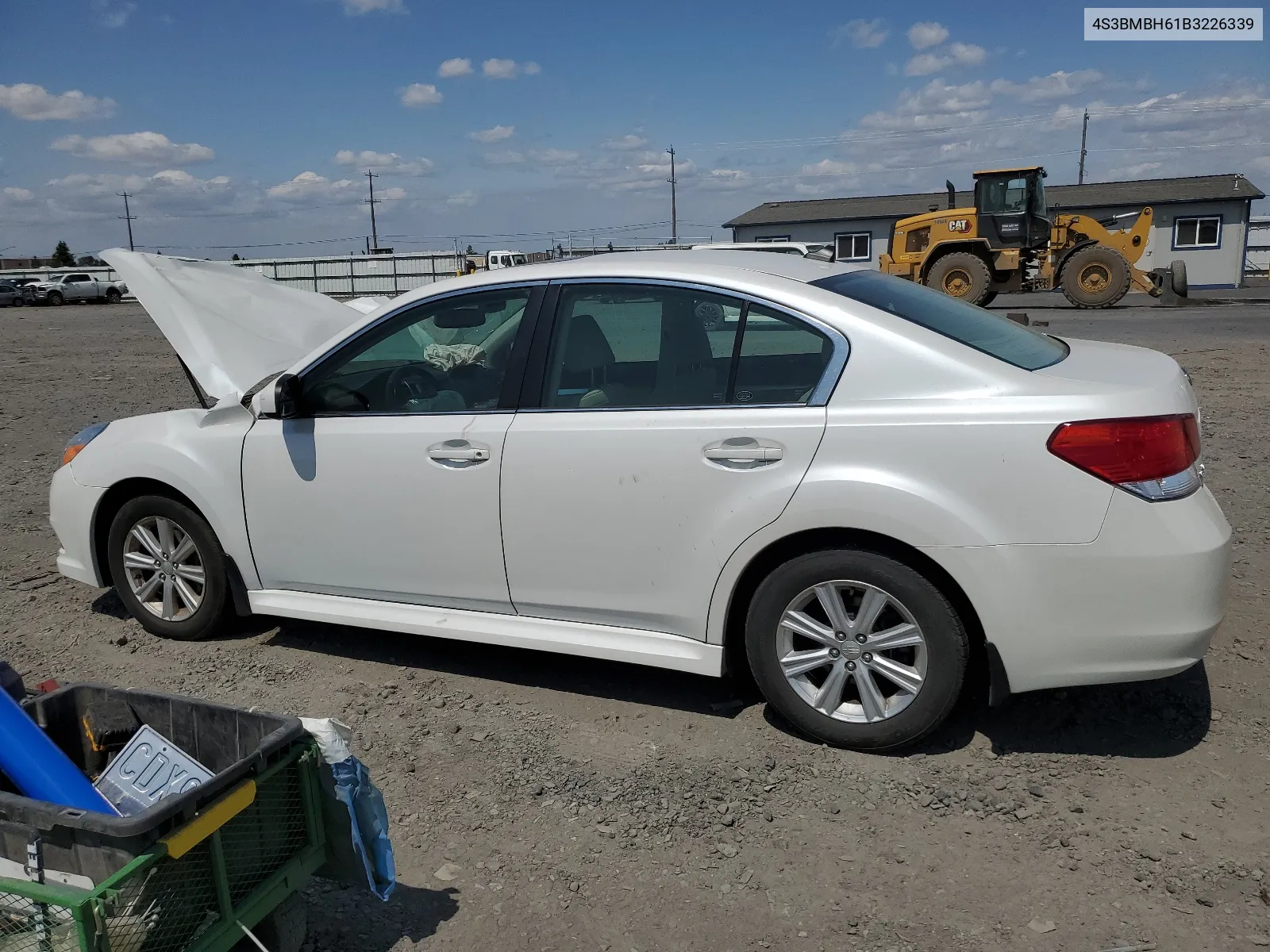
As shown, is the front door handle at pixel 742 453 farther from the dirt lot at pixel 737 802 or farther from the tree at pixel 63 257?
the tree at pixel 63 257

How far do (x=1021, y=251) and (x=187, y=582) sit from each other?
2290 cm

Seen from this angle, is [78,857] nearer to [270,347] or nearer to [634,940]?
[634,940]

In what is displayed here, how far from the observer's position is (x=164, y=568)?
4781 millimetres

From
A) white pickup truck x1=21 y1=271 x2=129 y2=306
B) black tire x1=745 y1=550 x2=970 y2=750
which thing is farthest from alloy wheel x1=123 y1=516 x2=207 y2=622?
white pickup truck x1=21 y1=271 x2=129 y2=306

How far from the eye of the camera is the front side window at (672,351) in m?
3.62

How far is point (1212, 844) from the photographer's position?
9.96 ft

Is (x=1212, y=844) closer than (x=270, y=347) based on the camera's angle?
Yes

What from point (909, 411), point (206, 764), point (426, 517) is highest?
point (909, 411)

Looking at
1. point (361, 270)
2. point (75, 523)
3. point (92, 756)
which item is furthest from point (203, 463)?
point (361, 270)

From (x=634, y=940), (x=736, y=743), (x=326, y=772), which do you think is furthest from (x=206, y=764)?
(x=736, y=743)

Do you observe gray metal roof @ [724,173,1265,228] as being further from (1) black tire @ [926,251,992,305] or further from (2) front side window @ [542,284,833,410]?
(2) front side window @ [542,284,833,410]

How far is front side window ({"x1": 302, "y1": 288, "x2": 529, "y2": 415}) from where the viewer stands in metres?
4.10

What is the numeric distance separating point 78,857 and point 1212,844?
297cm

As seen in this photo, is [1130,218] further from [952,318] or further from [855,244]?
[952,318]
